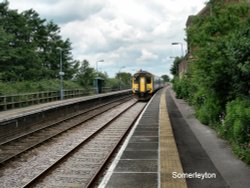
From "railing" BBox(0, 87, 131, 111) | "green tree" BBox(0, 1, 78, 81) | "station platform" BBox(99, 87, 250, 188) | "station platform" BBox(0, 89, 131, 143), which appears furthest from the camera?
"green tree" BBox(0, 1, 78, 81)

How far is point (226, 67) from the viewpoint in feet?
52.0

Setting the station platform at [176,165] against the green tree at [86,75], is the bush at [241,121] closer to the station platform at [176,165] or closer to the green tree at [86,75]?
the station platform at [176,165]

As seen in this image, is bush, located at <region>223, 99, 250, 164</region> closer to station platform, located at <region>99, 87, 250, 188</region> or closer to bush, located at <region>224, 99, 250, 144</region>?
bush, located at <region>224, 99, 250, 144</region>

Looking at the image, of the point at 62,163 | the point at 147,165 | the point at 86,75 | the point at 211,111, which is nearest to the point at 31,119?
the point at 211,111

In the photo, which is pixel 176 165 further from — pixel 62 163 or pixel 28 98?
pixel 28 98

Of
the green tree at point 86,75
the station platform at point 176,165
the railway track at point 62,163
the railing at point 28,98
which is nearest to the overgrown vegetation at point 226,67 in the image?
the station platform at point 176,165

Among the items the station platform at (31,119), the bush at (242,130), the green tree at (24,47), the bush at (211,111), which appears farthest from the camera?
the green tree at (24,47)

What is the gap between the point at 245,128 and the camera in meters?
11.3

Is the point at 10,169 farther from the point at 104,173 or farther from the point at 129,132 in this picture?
the point at 129,132

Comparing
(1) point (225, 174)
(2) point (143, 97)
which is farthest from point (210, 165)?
(2) point (143, 97)

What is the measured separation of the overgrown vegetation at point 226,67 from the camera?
40.4 ft

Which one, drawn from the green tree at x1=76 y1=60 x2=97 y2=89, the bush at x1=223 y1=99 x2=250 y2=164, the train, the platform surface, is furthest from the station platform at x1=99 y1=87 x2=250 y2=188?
the green tree at x1=76 y1=60 x2=97 y2=89

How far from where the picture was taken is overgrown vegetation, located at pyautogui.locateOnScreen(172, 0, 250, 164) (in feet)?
40.4

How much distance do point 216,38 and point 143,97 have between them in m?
31.5
